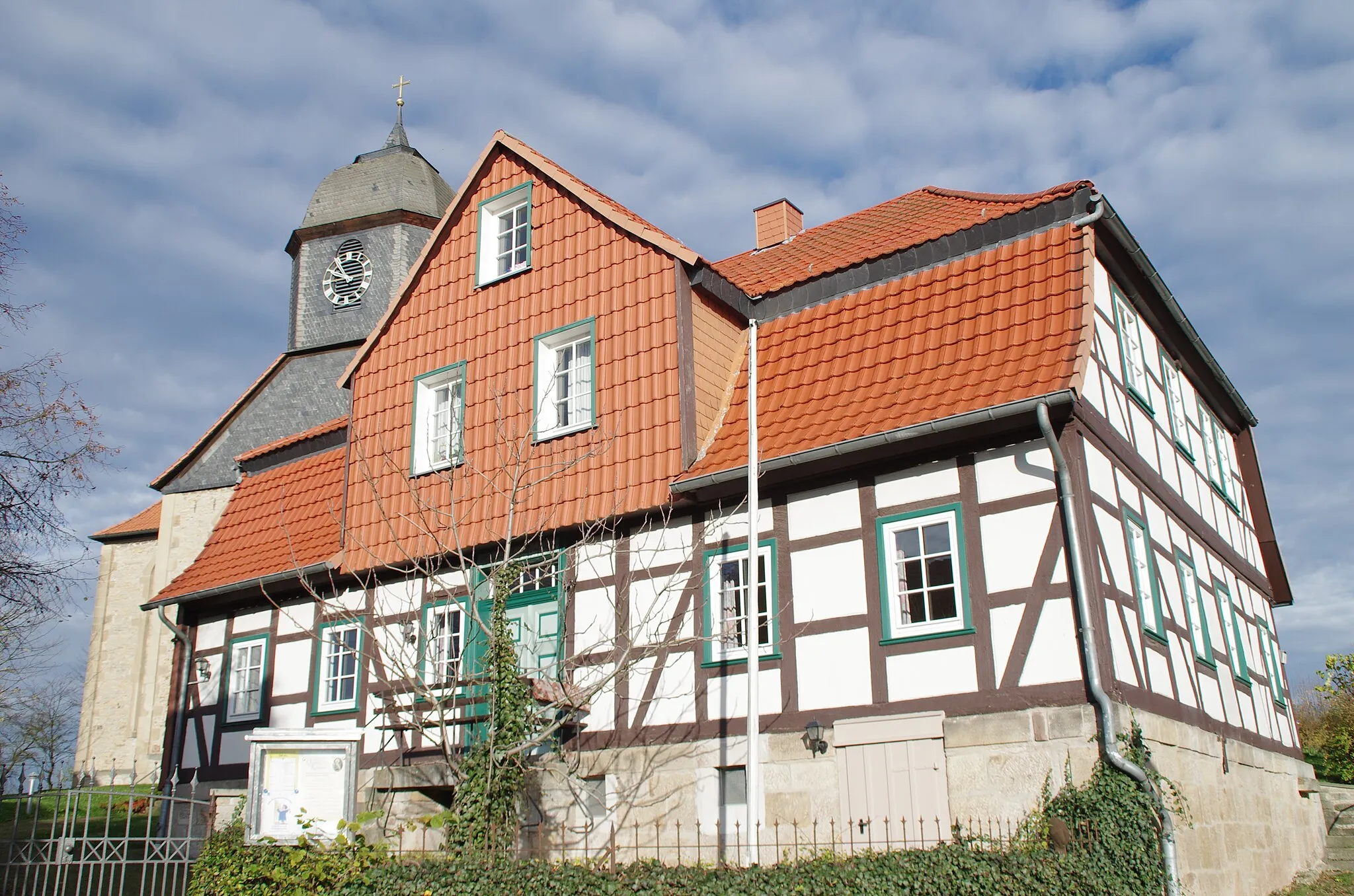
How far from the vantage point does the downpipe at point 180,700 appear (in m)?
18.2

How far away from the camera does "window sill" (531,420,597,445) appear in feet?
48.5

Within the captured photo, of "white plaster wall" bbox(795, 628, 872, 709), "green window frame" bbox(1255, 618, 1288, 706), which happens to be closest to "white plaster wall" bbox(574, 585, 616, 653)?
"white plaster wall" bbox(795, 628, 872, 709)

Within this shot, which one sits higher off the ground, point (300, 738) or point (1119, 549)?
point (1119, 549)

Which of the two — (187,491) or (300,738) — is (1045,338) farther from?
(187,491)

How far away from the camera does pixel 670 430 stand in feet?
46.0

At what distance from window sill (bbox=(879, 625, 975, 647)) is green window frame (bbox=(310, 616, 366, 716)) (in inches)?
294

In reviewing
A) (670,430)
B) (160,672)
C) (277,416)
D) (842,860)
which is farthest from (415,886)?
(160,672)

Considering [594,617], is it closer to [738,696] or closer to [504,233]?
[738,696]

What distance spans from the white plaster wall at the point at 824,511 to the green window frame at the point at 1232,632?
6.12 meters

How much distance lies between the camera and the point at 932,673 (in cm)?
1152

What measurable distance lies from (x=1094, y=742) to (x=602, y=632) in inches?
219

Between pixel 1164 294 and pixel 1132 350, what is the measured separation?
1.07 meters

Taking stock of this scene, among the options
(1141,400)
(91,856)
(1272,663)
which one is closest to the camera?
(91,856)

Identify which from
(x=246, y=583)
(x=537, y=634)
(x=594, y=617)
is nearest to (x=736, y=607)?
(x=594, y=617)
